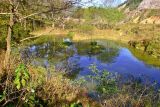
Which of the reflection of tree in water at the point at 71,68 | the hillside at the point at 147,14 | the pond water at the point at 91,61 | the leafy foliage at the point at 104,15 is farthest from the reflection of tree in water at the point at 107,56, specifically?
the hillside at the point at 147,14

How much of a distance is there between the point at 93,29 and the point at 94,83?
35142mm

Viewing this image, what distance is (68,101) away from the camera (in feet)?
33.2

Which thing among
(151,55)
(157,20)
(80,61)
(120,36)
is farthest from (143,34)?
(157,20)

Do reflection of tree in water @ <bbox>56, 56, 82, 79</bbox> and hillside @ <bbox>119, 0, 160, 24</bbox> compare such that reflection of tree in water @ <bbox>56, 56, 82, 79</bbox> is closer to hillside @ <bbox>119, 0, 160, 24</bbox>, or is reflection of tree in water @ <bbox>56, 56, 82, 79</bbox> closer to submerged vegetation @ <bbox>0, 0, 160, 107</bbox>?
submerged vegetation @ <bbox>0, 0, 160, 107</bbox>

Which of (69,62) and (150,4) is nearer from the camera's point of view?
(69,62)

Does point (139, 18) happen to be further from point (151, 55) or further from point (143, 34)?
point (151, 55)

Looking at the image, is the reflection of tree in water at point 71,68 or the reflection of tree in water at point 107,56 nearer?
the reflection of tree in water at point 71,68

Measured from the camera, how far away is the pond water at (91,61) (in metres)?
21.8

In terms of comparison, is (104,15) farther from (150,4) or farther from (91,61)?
(91,61)

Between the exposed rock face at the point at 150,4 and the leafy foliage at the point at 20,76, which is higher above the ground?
the exposed rock face at the point at 150,4

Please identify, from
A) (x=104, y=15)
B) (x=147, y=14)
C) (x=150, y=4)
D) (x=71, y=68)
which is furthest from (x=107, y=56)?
(x=150, y=4)

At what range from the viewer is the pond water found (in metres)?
21.8

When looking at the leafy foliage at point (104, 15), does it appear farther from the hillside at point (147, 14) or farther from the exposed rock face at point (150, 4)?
the exposed rock face at point (150, 4)

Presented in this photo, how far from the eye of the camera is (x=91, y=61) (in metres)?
27.5
